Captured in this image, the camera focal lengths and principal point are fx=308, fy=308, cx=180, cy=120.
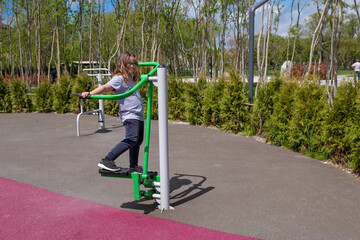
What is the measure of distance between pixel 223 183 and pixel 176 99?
6.20 meters

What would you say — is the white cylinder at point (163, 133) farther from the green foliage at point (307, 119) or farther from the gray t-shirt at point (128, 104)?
the green foliage at point (307, 119)

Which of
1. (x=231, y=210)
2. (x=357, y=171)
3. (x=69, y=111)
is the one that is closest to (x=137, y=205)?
(x=231, y=210)

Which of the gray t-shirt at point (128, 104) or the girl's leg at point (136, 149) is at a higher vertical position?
the gray t-shirt at point (128, 104)

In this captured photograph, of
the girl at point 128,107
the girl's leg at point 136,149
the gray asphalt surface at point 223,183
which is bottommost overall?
the gray asphalt surface at point 223,183

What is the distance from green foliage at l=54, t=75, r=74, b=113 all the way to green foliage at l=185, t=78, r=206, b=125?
5434 millimetres

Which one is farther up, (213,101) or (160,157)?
(213,101)

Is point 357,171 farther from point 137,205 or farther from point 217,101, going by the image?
point 217,101

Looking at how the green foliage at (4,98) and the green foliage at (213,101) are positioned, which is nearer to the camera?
the green foliage at (213,101)

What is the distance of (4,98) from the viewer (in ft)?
44.5

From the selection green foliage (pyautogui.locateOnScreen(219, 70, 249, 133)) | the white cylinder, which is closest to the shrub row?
green foliage (pyautogui.locateOnScreen(219, 70, 249, 133))

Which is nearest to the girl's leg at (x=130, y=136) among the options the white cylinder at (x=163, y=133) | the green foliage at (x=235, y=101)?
the white cylinder at (x=163, y=133)

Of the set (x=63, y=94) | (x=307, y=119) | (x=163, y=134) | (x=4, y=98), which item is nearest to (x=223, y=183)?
(x=163, y=134)

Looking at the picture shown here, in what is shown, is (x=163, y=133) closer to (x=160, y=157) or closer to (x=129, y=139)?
(x=160, y=157)

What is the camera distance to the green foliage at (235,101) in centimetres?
815
